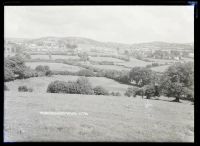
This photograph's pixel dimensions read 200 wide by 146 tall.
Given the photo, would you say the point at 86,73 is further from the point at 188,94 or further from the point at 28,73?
the point at 188,94

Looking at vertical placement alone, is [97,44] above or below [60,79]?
above

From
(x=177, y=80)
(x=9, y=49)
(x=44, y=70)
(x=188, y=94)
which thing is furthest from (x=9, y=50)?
(x=188, y=94)

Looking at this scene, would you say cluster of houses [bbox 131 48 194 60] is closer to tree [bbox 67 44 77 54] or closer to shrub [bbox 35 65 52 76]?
tree [bbox 67 44 77 54]

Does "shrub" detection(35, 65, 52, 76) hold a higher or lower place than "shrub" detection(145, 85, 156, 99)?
higher

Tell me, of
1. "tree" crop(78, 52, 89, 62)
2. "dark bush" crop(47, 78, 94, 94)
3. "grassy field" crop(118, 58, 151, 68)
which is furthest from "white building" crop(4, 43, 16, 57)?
"grassy field" crop(118, 58, 151, 68)

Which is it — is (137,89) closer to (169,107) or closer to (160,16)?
(169,107)
